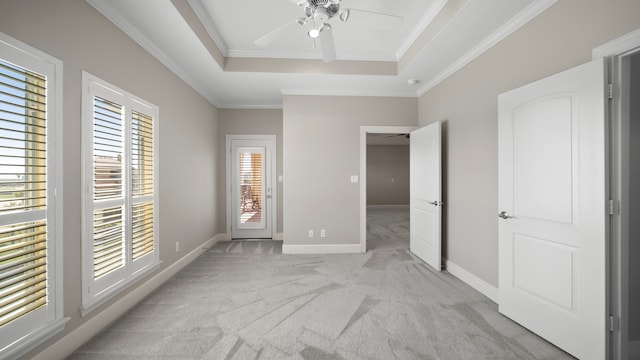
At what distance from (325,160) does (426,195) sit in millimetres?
1644

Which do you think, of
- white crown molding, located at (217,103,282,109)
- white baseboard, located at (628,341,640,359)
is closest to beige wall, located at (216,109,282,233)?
white crown molding, located at (217,103,282,109)

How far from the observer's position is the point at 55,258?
164 cm

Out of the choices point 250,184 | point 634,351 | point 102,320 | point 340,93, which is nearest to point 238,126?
point 250,184

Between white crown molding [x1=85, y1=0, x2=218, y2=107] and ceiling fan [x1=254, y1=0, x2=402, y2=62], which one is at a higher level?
white crown molding [x1=85, y1=0, x2=218, y2=107]

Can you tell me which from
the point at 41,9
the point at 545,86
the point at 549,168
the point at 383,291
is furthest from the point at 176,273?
the point at 545,86

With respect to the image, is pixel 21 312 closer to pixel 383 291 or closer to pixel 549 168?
pixel 383 291

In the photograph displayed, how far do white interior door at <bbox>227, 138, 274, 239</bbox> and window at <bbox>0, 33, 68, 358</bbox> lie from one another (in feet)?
10.8

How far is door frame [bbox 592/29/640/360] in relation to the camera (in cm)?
154

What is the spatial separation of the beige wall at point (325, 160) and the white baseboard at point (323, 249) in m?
0.06

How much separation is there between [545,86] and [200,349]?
3.27 m

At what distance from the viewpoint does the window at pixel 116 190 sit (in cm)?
193

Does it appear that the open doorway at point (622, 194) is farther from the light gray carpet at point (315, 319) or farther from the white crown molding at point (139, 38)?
the white crown molding at point (139, 38)

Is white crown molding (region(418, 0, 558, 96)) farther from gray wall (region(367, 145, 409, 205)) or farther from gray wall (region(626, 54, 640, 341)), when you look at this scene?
gray wall (region(367, 145, 409, 205))

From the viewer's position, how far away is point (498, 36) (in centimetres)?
244
